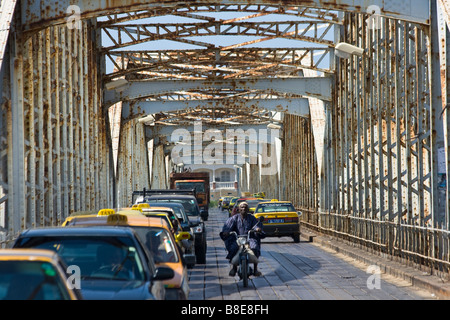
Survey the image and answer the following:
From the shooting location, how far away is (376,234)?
22.0 metres

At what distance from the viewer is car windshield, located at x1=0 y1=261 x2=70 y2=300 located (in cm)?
609

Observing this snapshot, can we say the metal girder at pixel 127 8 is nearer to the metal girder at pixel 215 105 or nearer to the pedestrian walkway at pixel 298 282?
the pedestrian walkway at pixel 298 282

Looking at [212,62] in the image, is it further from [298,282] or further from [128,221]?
[128,221]

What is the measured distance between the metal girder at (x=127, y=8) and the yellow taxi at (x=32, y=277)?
11.8m

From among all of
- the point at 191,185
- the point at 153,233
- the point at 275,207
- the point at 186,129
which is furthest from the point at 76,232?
the point at 191,185

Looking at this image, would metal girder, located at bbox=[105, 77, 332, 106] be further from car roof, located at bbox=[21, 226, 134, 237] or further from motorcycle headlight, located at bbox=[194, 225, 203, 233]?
car roof, located at bbox=[21, 226, 134, 237]

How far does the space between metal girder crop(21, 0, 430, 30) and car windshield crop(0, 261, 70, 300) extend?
38.8ft

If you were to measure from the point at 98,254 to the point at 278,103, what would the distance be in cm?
3195

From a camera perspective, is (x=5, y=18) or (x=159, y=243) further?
(x=5, y=18)

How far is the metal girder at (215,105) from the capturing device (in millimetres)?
38875

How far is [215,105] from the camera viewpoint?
40.3 m

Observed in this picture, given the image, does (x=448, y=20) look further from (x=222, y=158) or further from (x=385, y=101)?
(x=222, y=158)

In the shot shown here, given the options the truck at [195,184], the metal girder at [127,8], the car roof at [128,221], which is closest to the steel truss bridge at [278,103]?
the metal girder at [127,8]

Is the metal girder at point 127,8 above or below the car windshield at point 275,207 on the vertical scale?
above
